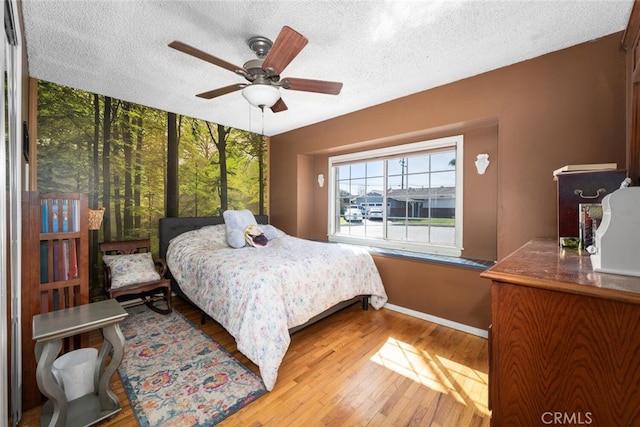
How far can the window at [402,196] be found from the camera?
2994 mm

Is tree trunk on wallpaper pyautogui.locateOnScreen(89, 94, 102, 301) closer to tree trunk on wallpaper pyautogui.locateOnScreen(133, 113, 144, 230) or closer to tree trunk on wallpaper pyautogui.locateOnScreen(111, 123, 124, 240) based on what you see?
tree trunk on wallpaper pyautogui.locateOnScreen(111, 123, 124, 240)

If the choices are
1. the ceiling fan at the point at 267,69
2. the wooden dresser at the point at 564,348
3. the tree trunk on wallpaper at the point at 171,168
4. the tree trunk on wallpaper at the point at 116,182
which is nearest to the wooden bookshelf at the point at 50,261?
the ceiling fan at the point at 267,69

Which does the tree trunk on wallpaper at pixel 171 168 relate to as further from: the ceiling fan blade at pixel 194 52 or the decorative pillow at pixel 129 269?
the ceiling fan blade at pixel 194 52

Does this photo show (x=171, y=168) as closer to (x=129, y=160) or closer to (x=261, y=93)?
(x=129, y=160)

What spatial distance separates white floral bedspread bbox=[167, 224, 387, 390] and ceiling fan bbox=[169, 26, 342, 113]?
4.45ft

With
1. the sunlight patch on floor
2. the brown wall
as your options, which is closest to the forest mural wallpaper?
the brown wall

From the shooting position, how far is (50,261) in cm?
168

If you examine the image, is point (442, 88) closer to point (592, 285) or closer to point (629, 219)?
point (629, 219)

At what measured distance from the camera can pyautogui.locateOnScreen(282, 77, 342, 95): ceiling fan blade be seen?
6.17ft

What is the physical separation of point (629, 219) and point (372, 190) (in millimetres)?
3010

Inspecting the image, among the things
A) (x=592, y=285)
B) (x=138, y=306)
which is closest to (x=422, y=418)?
(x=592, y=285)

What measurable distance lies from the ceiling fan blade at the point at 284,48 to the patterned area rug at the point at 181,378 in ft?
7.29

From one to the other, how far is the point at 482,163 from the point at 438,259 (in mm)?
1119

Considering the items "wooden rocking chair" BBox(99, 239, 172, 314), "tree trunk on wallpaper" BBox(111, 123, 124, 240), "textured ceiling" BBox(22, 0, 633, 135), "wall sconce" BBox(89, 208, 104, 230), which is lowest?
"wooden rocking chair" BBox(99, 239, 172, 314)
